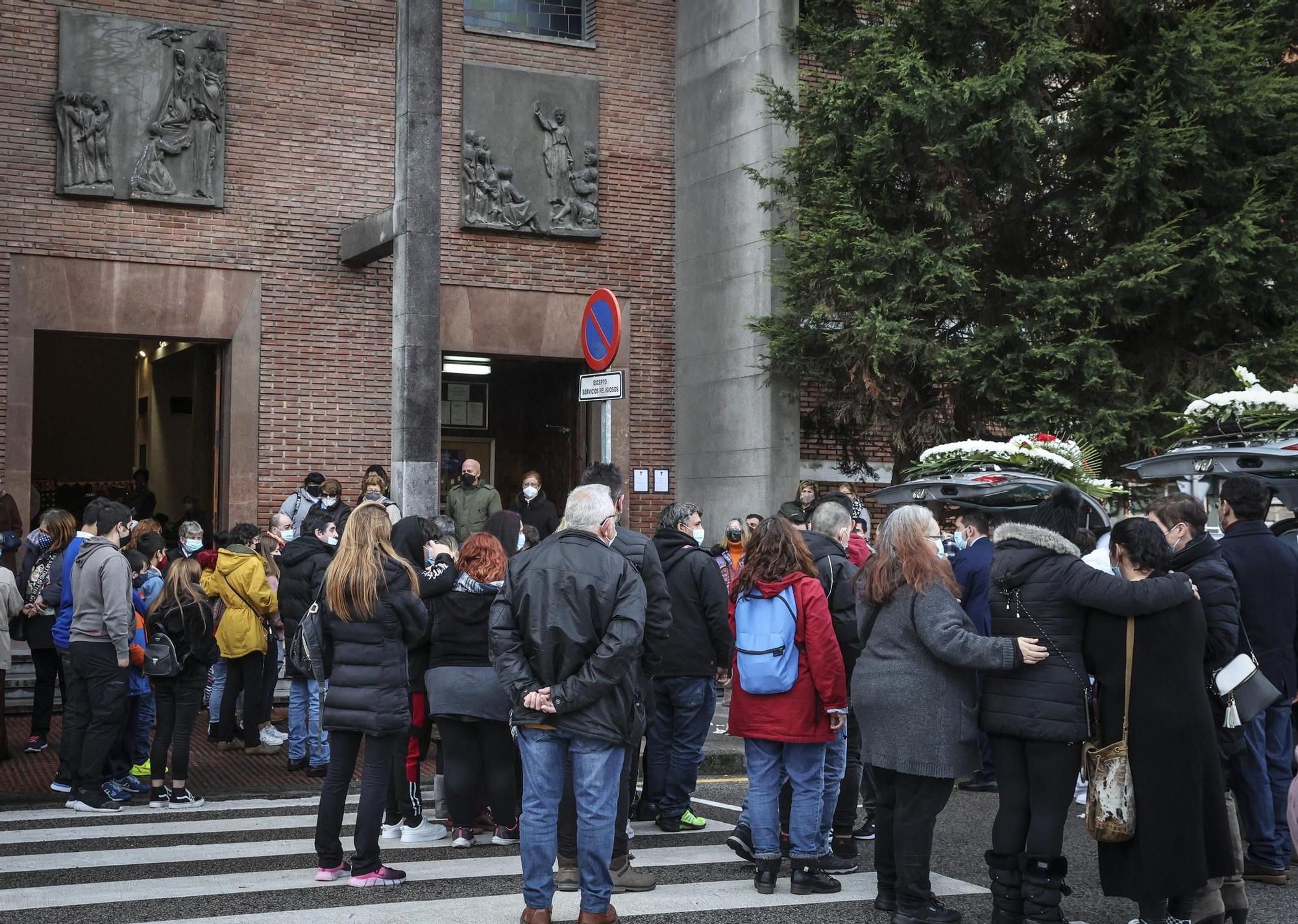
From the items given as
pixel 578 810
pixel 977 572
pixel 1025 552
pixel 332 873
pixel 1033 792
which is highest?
pixel 1025 552

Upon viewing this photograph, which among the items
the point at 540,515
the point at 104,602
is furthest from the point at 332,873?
the point at 540,515

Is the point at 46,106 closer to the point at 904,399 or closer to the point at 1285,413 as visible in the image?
the point at 904,399

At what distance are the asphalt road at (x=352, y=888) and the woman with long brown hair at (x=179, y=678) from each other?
Answer: 0.49 m

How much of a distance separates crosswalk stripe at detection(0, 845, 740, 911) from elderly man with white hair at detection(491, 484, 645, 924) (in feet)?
4.28

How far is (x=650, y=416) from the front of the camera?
1945 cm

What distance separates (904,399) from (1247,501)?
9341 millimetres

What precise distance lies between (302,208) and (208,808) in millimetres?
9968

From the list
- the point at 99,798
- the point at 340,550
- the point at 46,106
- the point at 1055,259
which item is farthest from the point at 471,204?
the point at 340,550

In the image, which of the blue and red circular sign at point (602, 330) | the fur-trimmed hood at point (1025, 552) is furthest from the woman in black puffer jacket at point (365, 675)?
the blue and red circular sign at point (602, 330)

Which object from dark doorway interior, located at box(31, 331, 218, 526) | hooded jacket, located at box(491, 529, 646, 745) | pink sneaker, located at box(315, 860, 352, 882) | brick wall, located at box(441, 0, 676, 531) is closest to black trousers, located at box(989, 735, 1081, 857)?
hooded jacket, located at box(491, 529, 646, 745)

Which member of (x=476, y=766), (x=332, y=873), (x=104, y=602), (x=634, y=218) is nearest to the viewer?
(x=332, y=873)

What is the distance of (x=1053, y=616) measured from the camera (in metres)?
5.95

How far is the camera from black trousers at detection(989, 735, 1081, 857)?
19.4ft

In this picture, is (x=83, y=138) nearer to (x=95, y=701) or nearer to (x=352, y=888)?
(x=95, y=701)
